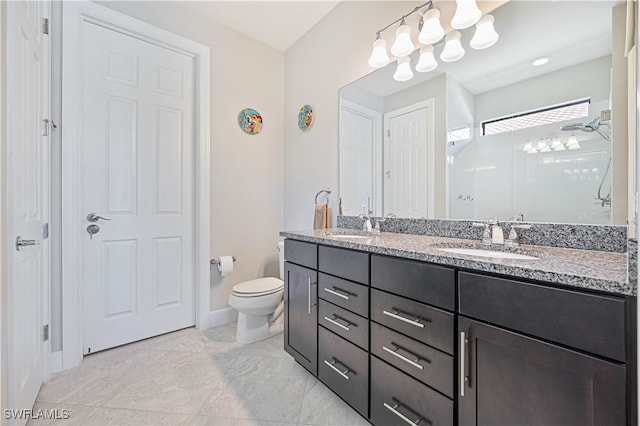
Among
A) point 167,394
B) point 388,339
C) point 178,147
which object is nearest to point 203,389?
point 167,394

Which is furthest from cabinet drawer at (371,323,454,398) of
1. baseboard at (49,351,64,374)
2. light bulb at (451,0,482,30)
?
baseboard at (49,351,64,374)

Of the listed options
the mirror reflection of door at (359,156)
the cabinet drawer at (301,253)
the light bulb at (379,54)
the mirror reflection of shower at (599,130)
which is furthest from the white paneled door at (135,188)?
the mirror reflection of shower at (599,130)

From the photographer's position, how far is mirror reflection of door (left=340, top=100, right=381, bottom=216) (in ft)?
6.55

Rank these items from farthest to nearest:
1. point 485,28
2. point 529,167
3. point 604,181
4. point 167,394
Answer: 1. point 167,394
2. point 485,28
3. point 529,167
4. point 604,181

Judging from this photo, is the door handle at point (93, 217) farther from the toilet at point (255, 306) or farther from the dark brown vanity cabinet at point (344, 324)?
the dark brown vanity cabinet at point (344, 324)

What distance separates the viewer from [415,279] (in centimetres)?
103

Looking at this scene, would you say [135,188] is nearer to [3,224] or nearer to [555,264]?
[3,224]

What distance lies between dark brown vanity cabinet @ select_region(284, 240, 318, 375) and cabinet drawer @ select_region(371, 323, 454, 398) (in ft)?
1.45

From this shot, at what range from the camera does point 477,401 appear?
862 mm

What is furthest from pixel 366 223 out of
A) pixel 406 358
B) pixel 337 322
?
pixel 406 358

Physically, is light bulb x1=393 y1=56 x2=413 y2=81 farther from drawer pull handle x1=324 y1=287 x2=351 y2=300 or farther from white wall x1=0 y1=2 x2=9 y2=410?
white wall x1=0 y1=2 x2=9 y2=410

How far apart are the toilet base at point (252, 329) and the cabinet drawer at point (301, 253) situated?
0.71m

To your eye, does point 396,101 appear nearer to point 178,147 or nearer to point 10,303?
point 178,147

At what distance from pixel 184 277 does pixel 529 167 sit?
243 cm
